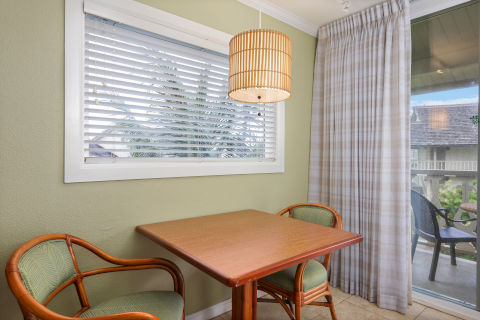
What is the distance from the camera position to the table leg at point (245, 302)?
4.37ft

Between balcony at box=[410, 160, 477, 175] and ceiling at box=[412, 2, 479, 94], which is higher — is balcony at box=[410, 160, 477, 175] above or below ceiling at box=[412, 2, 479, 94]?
below

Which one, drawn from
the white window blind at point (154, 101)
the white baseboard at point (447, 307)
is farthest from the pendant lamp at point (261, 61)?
the white baseboard at point (447, 307)

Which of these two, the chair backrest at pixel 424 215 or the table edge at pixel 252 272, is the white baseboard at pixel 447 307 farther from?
the table edge at pixel 252 272

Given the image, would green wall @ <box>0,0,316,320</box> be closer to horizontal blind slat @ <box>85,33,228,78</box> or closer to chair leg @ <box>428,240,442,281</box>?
horizontal blind slat @ <box>85,33,228,78</box>

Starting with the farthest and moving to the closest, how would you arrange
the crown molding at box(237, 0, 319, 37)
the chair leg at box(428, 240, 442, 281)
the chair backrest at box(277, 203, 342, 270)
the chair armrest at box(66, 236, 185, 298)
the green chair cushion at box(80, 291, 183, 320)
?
the crown molding at box(237, 0, 319, 37) → the chair leg at box(428, 240, 442, 281) → the chair backrest at box(277, 203, 342, 270) → the chair armrest at box(66, 236, 185, 298) → the green chair cushion at box(80, 291, 183, 320)

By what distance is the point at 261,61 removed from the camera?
4.56ft

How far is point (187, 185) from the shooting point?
204 cm

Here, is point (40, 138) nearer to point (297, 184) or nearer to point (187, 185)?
point (187, 185)

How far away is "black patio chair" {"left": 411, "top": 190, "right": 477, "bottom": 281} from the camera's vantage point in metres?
2.20

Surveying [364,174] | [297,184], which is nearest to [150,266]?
[297,184]

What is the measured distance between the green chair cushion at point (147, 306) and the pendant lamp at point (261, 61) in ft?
3.80

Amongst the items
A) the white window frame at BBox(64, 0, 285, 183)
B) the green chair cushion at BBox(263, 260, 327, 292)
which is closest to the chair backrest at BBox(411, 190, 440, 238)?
the green chair cushion at BBox(263, 260, 327, 292)

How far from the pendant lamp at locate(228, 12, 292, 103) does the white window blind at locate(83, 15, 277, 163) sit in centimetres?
52

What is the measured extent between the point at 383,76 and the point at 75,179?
8.02 feet
